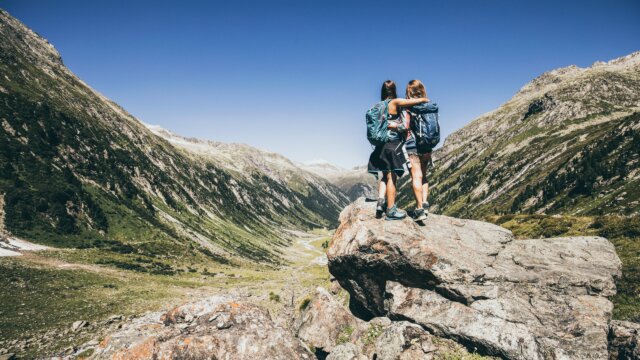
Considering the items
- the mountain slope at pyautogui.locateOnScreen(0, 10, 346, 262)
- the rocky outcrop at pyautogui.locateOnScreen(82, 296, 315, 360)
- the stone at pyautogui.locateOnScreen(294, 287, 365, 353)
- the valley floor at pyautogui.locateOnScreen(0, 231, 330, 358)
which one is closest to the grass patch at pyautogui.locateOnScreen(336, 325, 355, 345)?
the stone at pyautogui.locateOnScreen(294, 287, 365, 353)

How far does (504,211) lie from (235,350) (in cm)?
15233

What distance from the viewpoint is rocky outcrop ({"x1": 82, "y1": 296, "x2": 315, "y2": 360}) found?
12.0 metres

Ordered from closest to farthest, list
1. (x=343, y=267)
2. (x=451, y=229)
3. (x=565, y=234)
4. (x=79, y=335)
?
1. (x=451, y=229)
2. (x=343, y=267)
3. (x=565, y=234)
4. (x=79, y=335)

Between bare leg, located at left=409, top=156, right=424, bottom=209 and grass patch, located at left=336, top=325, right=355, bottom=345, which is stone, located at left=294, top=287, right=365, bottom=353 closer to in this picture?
grass patch, located at left=336, top=325, right=355, bottom=345

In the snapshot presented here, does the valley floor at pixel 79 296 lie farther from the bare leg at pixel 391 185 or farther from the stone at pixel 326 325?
the bare leg at pixel 391 185

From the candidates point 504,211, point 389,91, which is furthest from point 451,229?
point 504,211

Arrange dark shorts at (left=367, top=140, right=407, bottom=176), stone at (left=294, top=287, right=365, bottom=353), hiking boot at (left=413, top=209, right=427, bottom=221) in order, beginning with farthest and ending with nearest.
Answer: stone at (left=294, top=287, right=365, bottom=353)
hiking boot at (left=413, top=209, right=427, bottom=221)
dark shorts at (left=367, top=140, right=407, bottom=176)

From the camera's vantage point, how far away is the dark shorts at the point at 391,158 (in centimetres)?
1395

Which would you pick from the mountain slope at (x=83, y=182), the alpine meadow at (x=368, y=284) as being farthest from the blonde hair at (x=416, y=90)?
the mountain slope at (x=83, y=182)

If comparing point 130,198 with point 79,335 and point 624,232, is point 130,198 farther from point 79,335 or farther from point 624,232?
point 624,232

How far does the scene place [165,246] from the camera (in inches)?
4547

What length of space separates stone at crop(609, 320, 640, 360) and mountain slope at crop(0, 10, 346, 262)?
112 m

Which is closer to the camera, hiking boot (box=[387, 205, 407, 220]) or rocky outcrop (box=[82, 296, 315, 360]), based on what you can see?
rocky outcrop (box=[82, 296, 315, 360])

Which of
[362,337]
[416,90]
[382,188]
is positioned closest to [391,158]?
[382,188]
